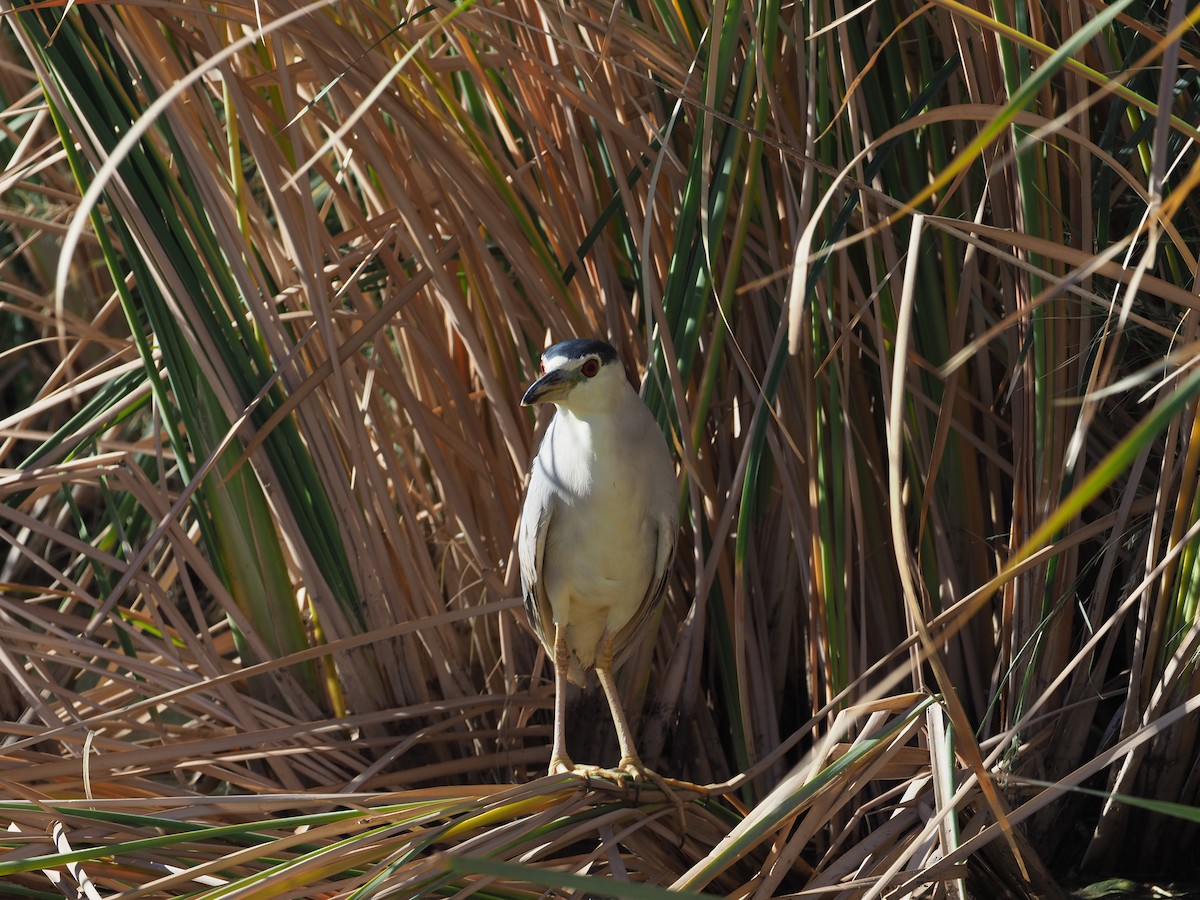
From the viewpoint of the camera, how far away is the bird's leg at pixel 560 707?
246 centimetres

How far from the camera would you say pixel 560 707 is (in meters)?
2.51

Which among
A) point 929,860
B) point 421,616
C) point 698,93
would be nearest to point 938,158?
point 698,93

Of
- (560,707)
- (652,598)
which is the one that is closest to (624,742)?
(560,707)

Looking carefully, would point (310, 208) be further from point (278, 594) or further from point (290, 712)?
point (290, 712)

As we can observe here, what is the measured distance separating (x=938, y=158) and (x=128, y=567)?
178 cm

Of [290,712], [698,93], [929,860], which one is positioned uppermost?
[698,93]

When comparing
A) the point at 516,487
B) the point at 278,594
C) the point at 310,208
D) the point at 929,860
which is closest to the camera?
the point at 929,860

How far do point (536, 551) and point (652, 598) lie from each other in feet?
0.92

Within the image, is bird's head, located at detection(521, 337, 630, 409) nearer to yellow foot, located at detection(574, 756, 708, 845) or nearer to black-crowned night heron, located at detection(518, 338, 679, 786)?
black-crowned night heron, located at detection(518, 338, 679, 786)

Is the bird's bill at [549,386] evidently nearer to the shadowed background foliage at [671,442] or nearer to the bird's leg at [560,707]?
the shadowed background foliage at [671,442]

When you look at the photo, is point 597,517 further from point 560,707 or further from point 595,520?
point 560,707

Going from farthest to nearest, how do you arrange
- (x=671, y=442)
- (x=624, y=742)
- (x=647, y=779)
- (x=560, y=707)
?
1. (x=671, y=442)
2. (x=560, y=707)
3. (x=624, y=742)
4. (x=647, y=779)

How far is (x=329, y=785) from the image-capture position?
8.14 feet

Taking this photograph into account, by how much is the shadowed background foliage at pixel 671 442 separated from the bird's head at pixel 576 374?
115 millimetres
